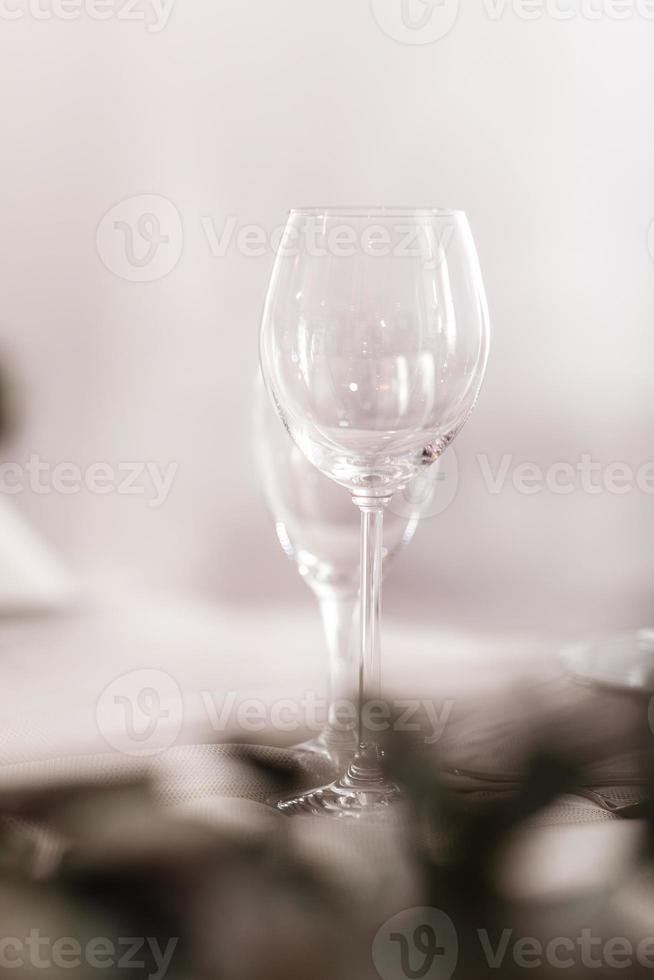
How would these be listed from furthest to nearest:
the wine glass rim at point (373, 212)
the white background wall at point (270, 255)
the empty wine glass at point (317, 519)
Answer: the white background wall at point (270, 255) < the empty wine glass at point (317, 519) < the wine glass rim at point (373, 212)

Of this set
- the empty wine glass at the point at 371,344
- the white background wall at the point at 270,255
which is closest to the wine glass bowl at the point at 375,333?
the empty wine glass at the point at 371,344

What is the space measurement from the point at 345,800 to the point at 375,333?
155mm

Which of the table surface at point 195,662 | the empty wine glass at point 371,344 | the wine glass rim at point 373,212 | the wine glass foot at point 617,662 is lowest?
the table surface at point 195,662

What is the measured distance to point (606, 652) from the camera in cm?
59

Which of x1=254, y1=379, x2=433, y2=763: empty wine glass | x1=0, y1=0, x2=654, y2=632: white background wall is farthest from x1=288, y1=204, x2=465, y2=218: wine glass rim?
x1=0, y1=0, x2=654, y2=632: white background wall

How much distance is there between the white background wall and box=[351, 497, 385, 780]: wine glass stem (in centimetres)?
24

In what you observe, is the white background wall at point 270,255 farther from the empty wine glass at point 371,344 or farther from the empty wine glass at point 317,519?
the empty wine glass at point 371,344

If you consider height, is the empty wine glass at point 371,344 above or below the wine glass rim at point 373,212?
below

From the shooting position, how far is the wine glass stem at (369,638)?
0.43 meters

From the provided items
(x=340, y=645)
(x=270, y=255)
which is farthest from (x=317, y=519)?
(x=270, y=255)

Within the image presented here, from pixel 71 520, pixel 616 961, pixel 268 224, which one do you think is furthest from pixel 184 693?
pixel 616 961

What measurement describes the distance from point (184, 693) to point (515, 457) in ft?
0.72

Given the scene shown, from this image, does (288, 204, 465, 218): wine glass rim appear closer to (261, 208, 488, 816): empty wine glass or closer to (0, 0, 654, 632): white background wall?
(261, 208, 488, 816): empty wine glass

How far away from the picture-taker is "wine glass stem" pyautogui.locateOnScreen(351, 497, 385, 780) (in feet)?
1.42
